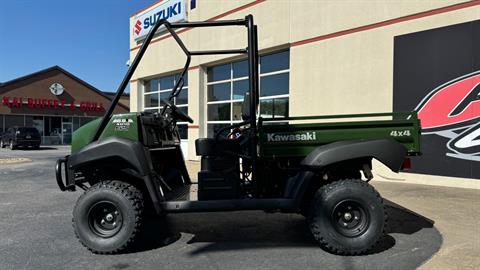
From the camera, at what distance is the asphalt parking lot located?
4.24m

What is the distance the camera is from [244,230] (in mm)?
5613

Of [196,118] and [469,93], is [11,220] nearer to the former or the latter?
[469,93]

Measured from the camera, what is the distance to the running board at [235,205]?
4.59m

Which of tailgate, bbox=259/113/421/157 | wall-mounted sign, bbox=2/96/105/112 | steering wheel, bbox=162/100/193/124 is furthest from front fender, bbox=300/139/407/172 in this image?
wall-mounted sign, bbox=2/96/105/112

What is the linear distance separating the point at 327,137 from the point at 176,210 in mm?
1891

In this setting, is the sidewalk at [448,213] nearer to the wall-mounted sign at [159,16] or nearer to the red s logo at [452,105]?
the red s logo at [452,105]

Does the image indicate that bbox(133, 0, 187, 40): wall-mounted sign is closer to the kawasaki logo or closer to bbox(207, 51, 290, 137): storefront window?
bbox(207, 51, 290, 137): storefront window

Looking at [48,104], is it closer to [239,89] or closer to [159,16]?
[159,16]

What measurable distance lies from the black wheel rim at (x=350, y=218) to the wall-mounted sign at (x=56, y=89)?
37742 mm

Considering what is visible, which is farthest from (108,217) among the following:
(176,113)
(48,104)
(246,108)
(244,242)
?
(48,104)

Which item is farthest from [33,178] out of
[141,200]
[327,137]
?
[327,137]

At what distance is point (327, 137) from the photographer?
4.73 m

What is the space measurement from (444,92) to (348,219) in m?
5.87

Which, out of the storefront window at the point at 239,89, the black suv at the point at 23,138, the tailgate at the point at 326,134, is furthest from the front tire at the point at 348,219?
the black suv at the point at 23,138
